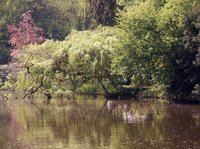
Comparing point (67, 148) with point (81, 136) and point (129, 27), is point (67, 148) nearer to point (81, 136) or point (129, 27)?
point (81, 136)

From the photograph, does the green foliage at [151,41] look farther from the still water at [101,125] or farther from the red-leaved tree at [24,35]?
the red-leaved tree at [24,35]

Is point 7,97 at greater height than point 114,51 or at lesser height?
lesser

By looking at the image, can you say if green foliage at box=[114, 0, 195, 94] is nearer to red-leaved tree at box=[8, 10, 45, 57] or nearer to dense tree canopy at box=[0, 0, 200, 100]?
dense tree canopy at box=[0, 0, 200, 100]

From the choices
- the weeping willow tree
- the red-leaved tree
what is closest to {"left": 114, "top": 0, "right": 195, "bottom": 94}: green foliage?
the weeping willow tree

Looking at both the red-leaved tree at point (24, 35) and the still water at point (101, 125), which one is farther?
the red-leaved tree at point (24, 35)

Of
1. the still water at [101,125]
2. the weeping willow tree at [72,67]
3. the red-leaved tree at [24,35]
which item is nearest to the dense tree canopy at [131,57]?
the weeping willow tree at [72,67]

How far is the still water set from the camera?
22.4 meters

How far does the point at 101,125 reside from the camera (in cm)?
2773

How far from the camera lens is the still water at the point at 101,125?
73.5ft

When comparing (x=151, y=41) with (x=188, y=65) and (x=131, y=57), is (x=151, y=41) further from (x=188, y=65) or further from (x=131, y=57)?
(x=188, y=65)

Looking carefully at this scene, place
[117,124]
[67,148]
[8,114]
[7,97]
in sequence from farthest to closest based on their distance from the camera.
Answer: [7,97], [8,114], [117,124], [67,148]

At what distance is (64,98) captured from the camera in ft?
143

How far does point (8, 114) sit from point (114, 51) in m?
10.2

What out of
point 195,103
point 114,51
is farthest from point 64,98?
point 195,103
